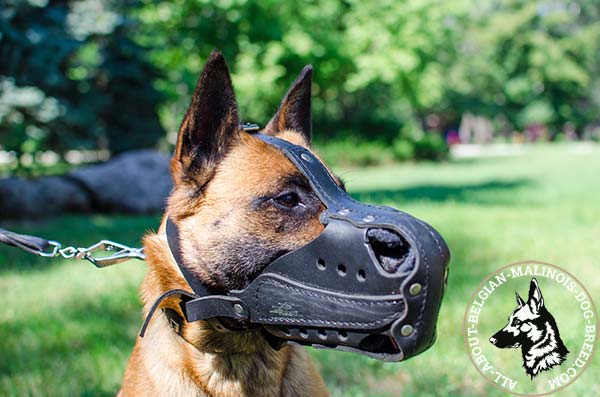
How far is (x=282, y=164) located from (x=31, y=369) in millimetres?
2782

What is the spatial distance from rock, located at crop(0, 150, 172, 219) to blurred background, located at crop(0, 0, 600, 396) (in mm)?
29

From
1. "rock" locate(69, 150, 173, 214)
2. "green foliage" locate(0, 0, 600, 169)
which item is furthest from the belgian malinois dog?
"rock" locate(69, 150, 173, 214)

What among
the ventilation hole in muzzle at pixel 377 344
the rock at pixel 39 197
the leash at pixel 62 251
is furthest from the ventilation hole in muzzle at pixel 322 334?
the rock at pixel 39 197

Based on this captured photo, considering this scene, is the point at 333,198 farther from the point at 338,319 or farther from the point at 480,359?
the point at 480,359

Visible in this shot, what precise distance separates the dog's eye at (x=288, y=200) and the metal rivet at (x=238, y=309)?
384 millimetres

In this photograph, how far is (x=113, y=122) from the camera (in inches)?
551

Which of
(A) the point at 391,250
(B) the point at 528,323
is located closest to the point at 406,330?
(A) the point at 391,250

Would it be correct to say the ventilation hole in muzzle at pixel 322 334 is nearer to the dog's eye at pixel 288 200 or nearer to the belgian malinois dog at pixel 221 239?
the belgian malinois dog at pixel 221 239

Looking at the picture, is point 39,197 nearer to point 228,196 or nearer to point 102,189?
point 102,189

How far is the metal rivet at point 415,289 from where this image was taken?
1.84 metres

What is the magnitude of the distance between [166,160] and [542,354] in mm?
9220

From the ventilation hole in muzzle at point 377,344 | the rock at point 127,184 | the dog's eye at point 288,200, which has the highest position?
the dog's eye at point 288,200

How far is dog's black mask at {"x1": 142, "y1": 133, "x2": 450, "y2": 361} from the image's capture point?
1.86 meters

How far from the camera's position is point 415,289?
1839mm
